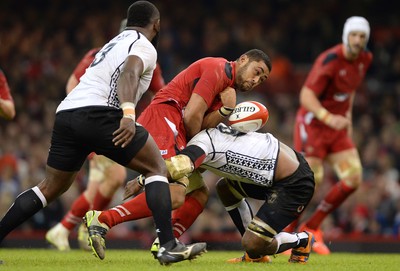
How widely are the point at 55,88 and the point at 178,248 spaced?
384 inches

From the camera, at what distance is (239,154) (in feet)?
24.6

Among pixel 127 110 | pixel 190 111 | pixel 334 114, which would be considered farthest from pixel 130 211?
pixel 334 114

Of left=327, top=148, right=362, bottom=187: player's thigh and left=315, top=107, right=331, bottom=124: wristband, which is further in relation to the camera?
left=327, top=148, right=362, bottom=187: player's thigh

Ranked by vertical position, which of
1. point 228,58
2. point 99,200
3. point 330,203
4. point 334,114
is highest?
point 334,114

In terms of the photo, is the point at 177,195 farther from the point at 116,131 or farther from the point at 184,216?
the point at 116,131

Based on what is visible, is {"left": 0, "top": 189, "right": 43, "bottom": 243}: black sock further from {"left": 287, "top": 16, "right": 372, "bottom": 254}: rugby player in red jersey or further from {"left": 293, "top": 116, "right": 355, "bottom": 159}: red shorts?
{"left": 293, "top": 116, "right": 355, "bottom": 159}: red shorts

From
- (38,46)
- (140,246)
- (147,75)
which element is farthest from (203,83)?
(38,46)

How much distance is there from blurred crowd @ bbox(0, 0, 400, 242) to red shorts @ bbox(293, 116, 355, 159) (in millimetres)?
2808

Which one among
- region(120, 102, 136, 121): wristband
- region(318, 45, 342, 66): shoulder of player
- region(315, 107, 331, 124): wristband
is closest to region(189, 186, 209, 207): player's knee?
region(120, 102, 136, 121): wristband

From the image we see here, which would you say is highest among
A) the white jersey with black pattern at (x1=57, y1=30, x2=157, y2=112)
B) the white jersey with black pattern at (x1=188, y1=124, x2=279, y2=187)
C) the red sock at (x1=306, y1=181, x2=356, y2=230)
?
the white jersey with black pattern at (x1=57, y1=30, x2=157, y2=112)

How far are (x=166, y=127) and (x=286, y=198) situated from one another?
3.97ft

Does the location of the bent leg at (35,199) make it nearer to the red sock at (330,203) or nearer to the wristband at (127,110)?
the wristband at (127,110)

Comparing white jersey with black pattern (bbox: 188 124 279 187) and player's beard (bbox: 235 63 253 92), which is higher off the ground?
player's beard (bbox: 235 63 253 92)

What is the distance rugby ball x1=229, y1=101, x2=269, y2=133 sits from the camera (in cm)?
763
